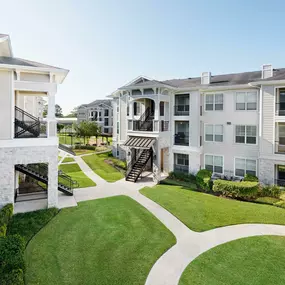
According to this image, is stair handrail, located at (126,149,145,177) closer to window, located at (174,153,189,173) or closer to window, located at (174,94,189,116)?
window, located at (174,153,189,173)

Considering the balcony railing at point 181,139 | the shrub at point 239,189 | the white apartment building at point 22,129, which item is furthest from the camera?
the balcony railing at point 181,139

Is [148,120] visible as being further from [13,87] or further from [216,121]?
[13,87]

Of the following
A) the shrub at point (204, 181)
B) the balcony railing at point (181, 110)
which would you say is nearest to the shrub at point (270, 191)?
the shrub at point (204, 181)

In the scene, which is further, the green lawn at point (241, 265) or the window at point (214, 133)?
the window at point (214, 133)

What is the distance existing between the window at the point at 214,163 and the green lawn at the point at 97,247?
35.0 feet

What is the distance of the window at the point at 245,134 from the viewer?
20153 mm

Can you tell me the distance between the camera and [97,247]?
392 inches

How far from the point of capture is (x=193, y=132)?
22203 millimetres

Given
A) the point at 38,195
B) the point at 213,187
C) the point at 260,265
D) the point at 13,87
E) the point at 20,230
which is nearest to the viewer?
the point at 260,265

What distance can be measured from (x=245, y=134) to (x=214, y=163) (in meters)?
3.94

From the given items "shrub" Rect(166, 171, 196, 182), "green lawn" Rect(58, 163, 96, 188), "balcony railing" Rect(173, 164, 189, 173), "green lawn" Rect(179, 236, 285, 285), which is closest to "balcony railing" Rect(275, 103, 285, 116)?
"shrub" Rect(166, 171, 196, 182)

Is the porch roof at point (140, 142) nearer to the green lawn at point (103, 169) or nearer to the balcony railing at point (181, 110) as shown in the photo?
the green lawn at point (103, 169)

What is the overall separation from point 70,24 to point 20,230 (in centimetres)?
1562

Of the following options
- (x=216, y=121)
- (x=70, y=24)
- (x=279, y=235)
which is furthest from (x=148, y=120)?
(x=279, y=235)
